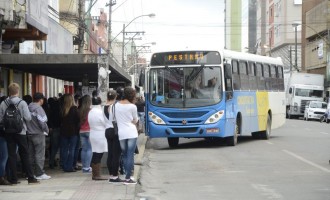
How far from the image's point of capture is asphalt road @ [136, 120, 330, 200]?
36.3 feet

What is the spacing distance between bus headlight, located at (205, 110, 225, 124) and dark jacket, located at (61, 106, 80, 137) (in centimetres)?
681

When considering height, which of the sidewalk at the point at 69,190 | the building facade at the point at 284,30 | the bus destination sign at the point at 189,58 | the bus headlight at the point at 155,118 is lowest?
the sidewalk at the point at 69,190

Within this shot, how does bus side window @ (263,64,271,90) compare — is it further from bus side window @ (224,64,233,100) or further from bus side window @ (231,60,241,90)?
bus side window @ (224,64,233,100)

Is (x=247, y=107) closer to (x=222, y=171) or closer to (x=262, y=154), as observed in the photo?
(x=262, y=154)

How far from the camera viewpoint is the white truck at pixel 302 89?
54.2 meters

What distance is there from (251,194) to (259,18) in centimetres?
10815

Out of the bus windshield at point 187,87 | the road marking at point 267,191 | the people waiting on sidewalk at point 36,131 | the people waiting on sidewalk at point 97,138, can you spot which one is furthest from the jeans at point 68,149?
the bus windshield at point 187,87

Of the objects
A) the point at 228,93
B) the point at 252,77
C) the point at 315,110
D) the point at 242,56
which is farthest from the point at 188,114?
the point at 315,110

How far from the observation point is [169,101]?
19906 mm

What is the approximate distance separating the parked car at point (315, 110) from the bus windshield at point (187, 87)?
104 feet

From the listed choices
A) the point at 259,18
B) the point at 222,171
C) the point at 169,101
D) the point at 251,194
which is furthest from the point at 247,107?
the point at 259,18

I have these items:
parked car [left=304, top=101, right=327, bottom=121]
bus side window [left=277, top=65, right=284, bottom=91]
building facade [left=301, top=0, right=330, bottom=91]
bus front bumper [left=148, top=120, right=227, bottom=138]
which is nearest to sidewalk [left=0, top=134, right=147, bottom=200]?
bus front bumper [left=148, top=120, right=227, bottom=138]

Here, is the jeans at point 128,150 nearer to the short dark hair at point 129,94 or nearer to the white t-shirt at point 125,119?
the white t-shirt at point 125,119

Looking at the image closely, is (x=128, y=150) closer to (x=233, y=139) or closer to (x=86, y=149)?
(x=86, y=149)
